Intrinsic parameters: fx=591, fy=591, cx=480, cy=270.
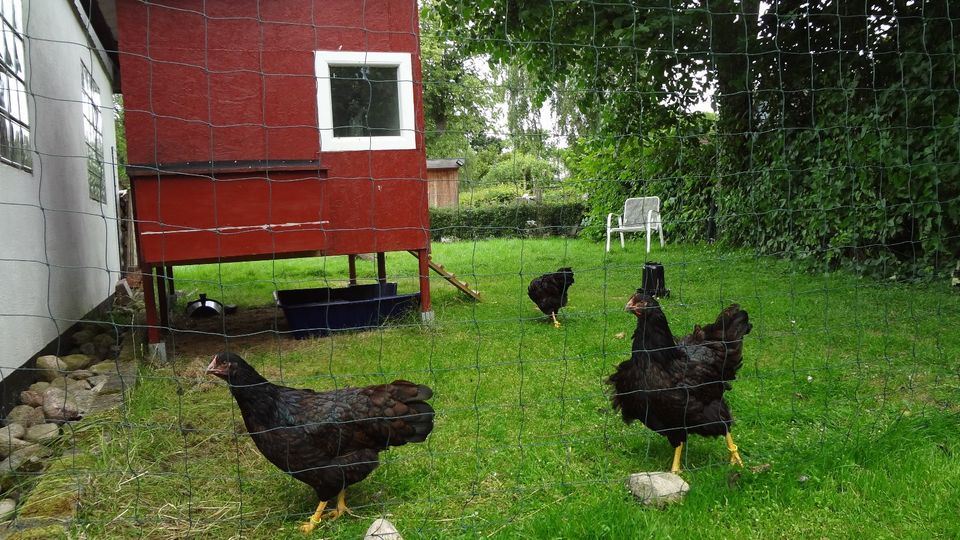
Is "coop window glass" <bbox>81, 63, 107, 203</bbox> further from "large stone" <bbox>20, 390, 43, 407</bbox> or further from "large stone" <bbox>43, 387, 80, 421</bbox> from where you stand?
"large stone" <bbox>43, 387, 80, 421</bbox>

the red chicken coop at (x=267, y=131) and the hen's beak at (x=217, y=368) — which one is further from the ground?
the red chicken coop at (x=267, y=131)

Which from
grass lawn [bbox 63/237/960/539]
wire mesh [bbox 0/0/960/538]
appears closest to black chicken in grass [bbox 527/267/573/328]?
wire mesh [bbox 0/0/960/538]

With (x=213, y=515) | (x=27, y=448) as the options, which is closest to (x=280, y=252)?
(x=27, y=448)

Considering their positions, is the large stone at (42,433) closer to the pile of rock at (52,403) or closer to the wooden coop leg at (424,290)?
the pile of rock at (52,403)

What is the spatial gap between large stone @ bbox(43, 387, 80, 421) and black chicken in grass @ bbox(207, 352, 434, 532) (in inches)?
61.6

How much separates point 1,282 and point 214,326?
3.16 meters

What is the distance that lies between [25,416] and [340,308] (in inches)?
118

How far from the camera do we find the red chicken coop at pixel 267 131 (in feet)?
16.1

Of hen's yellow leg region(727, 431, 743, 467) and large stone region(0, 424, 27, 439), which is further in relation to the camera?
large stone region(0, 424, 27, 439)

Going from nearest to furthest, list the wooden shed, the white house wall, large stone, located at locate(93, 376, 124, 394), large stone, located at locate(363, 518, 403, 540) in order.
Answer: large stone, located at locate(363, 518, 403, 540) → the white house wall → large stone, located at locate(93, 376, 124, 394) → the wooden shed

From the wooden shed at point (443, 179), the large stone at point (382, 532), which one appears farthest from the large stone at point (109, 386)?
the wooden shed at point (443, 179)

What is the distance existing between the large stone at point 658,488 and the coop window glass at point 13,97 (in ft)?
14.3

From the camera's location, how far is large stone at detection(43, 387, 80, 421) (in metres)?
3.43

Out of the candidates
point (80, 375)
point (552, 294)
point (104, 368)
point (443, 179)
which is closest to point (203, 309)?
point (104, 368)
